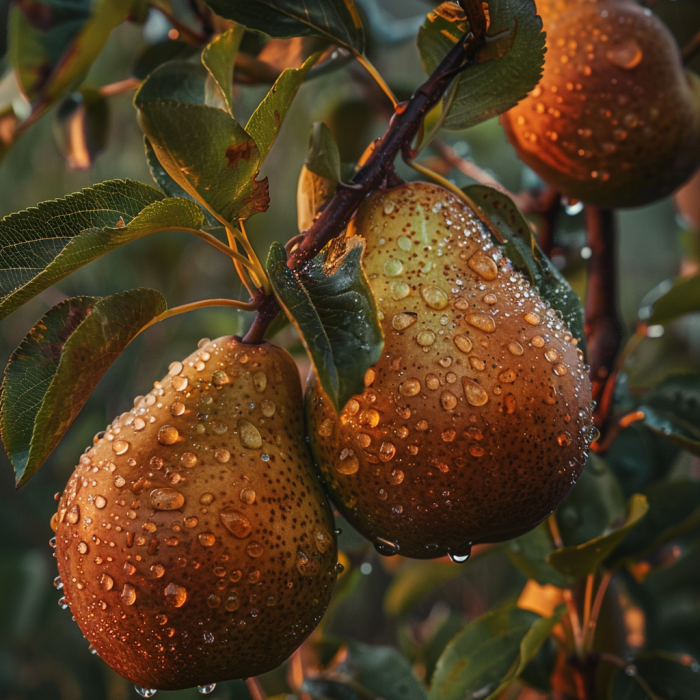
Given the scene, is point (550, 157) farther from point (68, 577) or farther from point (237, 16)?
point (68, 577)

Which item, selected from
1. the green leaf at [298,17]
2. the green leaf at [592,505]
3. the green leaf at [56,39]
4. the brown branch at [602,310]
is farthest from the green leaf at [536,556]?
the green leaf at [56,39]

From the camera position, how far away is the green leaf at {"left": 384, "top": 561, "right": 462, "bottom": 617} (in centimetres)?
97

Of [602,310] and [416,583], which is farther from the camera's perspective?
[416,583]

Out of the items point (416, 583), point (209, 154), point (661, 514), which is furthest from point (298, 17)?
point (416, 583)

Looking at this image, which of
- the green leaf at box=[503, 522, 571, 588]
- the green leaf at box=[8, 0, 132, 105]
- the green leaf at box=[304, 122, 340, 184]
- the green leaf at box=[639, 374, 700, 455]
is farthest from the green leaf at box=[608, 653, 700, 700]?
the green leaf at box=[8, 0, 132, 105]

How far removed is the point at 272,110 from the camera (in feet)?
1.29

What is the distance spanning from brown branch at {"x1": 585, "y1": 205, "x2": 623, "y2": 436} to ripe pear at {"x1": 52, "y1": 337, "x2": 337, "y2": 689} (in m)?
0.40

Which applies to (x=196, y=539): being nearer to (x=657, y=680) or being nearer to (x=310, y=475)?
(x=310, y=475)

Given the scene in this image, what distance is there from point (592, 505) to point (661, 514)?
129mm

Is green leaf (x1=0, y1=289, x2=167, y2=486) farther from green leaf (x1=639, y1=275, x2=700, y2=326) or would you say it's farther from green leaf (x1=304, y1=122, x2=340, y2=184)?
green leaf (x1=639, y1=275, x2=700, y2=326)

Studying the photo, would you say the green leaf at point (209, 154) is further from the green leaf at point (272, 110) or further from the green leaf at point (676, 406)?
the green leaf at point (676, 406)

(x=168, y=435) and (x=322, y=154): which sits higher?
(x=322, y=154)

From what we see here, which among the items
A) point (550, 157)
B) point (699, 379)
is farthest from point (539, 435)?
point (699, 379)

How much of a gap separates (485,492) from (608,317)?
0.42 meters
